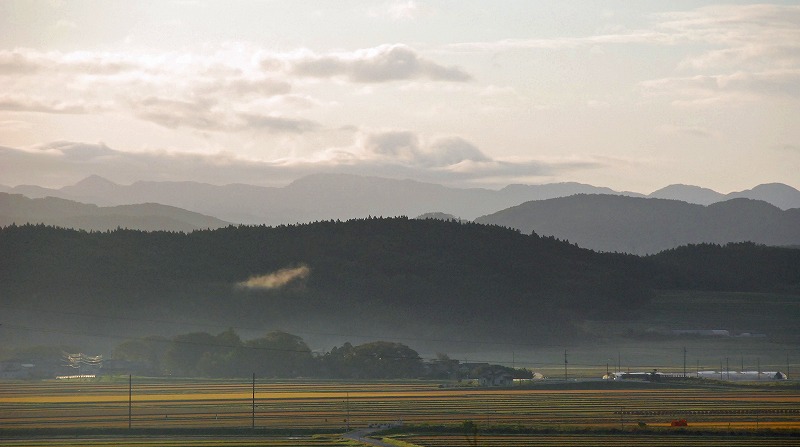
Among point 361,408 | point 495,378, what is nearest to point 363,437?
point 361,408

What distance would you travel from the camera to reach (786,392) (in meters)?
164

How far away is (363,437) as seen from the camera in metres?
110

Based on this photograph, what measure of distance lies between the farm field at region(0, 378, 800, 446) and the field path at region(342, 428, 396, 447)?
5.12ft

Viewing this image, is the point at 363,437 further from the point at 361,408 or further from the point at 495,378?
the point at 495,378

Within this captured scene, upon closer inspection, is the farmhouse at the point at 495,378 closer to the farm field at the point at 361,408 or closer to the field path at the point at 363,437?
the farm field at the point at 361,408

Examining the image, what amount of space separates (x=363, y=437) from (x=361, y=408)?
99.9 feet

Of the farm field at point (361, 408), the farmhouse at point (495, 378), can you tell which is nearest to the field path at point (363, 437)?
the farm field at point (361, 408)

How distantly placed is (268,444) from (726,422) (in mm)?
39205

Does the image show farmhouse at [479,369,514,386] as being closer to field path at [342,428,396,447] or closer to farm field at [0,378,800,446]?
farm field at [0,378,800,446]

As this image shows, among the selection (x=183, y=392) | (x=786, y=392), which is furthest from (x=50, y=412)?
(x=786, y=392)

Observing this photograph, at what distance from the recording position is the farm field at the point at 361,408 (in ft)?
378

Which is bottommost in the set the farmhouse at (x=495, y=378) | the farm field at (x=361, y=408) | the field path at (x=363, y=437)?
the field path at (x=363, y=437)

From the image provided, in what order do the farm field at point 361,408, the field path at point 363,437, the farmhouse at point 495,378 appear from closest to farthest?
1. the field path at point 363,437
2. the farm field at point 361,408
3. the farmhouse at point 495,378

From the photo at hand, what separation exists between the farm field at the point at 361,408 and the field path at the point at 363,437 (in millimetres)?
1561
